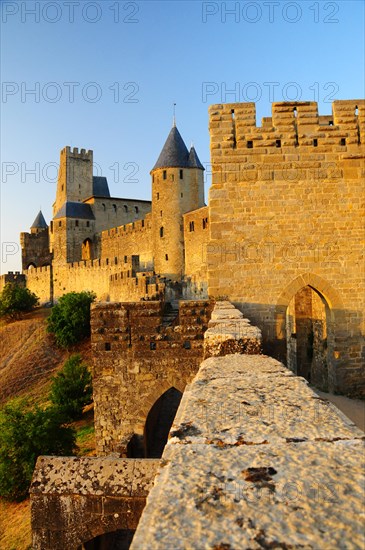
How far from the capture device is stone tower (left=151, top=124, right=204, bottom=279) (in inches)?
1390

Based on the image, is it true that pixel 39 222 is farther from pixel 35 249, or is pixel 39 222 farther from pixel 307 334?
pixel 307 334

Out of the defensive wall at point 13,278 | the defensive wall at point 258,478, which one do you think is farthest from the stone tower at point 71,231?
the defensive wall at point 258,478

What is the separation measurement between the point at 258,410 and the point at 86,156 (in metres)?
58.9

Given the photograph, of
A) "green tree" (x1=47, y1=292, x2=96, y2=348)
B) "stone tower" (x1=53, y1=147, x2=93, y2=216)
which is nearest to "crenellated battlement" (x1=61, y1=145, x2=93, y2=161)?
"stone tower" (x1=53, y1=147, x2=93, y2=216)

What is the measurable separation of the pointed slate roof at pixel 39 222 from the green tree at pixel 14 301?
72.5 feet

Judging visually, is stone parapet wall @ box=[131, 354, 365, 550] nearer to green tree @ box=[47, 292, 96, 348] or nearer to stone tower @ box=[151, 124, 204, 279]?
green tree @ box=[47, 292, 96, 348]

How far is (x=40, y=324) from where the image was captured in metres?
31.2

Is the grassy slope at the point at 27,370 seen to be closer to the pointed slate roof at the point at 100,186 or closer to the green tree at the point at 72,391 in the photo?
the green tree at the point at 72,391

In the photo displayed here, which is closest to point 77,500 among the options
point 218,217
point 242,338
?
point 242,338

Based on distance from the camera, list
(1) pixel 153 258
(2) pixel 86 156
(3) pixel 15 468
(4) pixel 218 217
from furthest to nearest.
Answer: (2) pixel 86 156
(1) pixel 153 258
(3) pixel 15 468
(4) pixel 218 217

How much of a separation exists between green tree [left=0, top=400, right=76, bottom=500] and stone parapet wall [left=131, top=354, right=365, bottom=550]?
8.54 meters

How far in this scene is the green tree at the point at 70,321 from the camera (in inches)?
1028

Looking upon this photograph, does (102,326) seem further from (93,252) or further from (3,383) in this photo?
(93,252)

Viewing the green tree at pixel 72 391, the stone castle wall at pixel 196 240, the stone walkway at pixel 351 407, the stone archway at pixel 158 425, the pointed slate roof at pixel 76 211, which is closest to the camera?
the stone walkway at pixel 351 407
